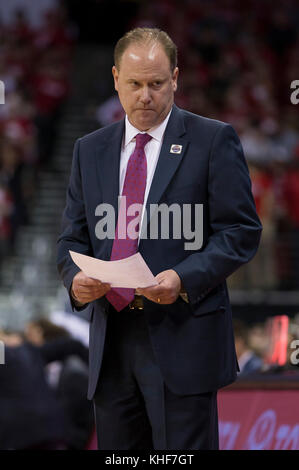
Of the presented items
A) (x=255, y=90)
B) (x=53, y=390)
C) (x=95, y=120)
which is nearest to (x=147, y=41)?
(x=53, y=390)

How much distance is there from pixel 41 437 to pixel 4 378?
453 millimetres

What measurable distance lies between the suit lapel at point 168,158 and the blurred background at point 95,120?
3666 mm

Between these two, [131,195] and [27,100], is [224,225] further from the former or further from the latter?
[27,100]

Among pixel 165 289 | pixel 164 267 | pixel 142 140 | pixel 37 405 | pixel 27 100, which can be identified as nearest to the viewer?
pixel 165 289

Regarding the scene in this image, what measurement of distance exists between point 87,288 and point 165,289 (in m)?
0.24

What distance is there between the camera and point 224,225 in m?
2.81

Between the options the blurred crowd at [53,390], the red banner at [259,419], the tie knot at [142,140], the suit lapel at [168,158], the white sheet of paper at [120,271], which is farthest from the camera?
the blurred crowd at [53,390]

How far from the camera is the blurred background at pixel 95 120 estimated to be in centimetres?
925

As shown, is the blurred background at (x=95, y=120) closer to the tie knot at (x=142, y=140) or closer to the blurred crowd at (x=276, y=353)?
the blurred crowd at (x=276, y=353)

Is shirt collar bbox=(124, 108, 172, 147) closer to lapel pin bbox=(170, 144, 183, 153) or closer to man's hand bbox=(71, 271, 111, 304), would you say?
lapel pin bbox=(170, 144, 183, 153)

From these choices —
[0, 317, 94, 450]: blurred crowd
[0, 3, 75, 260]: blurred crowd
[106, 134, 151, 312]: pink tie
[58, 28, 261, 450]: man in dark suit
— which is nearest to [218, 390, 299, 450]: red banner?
[58, 28, 261, 450]: man in dark suit

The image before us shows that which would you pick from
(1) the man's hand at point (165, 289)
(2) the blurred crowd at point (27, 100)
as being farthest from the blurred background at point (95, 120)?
(1) the man's hand at point (165, 289)

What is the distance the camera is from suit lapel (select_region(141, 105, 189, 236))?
111 inches

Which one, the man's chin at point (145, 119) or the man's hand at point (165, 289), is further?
the man's chin at point (145, 119)
